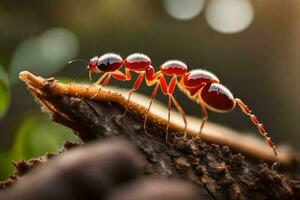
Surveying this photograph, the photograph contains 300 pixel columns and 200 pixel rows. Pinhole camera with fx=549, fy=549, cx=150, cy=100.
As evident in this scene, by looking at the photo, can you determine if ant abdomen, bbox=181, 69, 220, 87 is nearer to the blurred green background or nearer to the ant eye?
the ant eye

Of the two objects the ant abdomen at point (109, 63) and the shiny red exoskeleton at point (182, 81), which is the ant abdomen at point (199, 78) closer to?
the shiny red exoskeleton at point (182, 81)

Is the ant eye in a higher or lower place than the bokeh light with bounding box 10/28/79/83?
lower

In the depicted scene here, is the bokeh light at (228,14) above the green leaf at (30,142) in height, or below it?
above

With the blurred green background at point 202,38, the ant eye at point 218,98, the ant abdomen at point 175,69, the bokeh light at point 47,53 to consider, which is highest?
the blurred green background at point 202,38

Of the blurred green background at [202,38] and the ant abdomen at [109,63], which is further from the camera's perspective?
the blurred green background at [202,38]

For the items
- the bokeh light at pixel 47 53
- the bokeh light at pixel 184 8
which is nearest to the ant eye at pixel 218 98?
the bokeh light at pixel 47 53

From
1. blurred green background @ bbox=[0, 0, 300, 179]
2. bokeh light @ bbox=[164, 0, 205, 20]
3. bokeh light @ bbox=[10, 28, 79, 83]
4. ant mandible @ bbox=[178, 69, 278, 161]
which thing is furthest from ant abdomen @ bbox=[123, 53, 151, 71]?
bokeh light @ bbox=[164, 0, 205, 20]

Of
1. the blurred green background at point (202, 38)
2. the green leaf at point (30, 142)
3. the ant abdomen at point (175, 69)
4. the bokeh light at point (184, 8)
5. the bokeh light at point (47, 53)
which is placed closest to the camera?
the ant abdomen at point (175, 69)

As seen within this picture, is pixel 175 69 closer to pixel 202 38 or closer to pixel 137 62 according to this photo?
pixel 137 62
